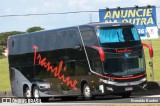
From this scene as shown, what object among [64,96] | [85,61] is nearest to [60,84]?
[64,96]

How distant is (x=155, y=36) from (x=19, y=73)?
1517cm

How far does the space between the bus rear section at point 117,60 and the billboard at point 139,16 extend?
18.1 metres

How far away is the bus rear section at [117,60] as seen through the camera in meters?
27.1

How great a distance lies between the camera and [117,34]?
2770 cm

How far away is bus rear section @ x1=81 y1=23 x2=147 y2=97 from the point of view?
27094 mm

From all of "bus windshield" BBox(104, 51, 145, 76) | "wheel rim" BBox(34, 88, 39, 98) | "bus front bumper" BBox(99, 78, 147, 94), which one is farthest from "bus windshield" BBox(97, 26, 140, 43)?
"wheel rim" BBox(34, 88, 39, 98)

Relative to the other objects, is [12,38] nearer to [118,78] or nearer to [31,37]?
[31,37]

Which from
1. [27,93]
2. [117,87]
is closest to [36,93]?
[27,93]

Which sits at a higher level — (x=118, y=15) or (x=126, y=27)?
(x=118, y=15)

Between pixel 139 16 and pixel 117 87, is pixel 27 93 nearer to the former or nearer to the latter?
pixel 117 87

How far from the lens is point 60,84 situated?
30641mm

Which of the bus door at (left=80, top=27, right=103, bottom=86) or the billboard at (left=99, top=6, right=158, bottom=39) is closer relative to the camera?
the bus door at (left=80, top=27, right=103, bottom=86)

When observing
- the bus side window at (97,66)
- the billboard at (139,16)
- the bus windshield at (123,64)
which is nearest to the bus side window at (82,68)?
the bus side window at (97,66)

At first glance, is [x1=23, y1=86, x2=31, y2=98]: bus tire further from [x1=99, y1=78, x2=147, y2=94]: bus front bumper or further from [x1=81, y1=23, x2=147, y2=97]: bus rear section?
[x1=99, y1=78, x2=147, y2=94]: bus front bumper
